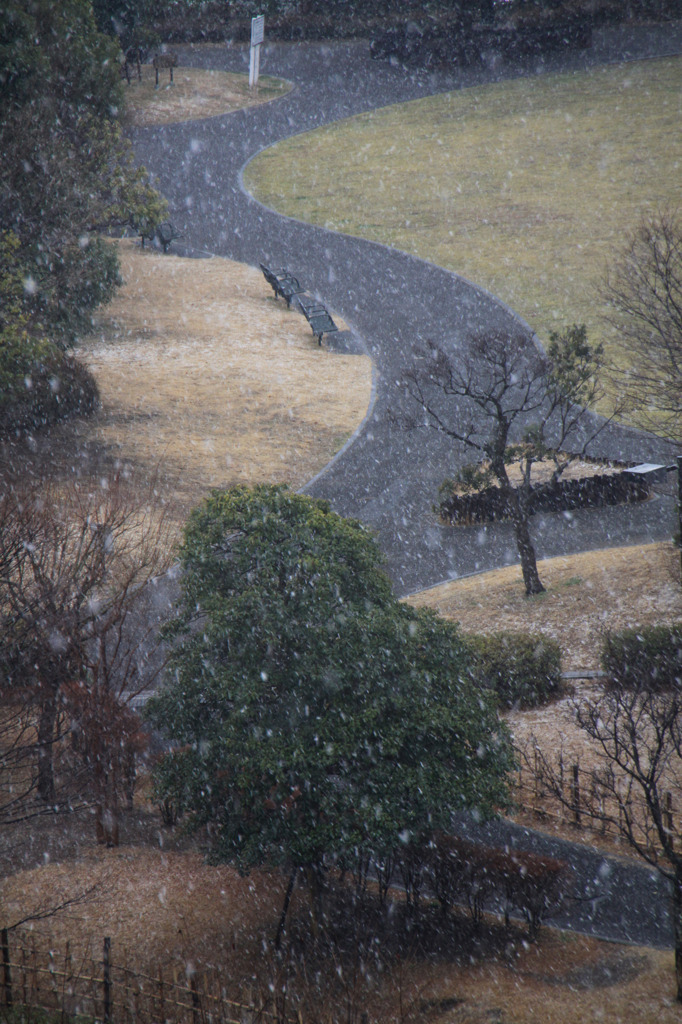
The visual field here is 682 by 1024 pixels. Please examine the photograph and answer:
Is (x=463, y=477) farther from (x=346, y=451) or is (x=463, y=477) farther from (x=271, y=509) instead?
(x=271, y=509)

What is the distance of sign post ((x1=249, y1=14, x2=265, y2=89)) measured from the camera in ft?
178

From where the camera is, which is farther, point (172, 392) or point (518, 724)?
point (172, 392)

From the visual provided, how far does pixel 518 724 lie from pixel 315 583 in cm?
653

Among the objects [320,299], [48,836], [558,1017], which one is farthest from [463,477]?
[320,299]

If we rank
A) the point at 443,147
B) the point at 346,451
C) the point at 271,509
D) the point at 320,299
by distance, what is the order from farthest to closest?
the point at 443,147 → the point at 320,299 → the point at 346,451 → the point at 271,509

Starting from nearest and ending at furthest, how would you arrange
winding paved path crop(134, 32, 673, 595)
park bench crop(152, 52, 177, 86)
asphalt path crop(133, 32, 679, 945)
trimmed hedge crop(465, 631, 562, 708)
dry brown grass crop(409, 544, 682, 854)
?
asphalt path crop(133, 32, 679, 945) → dry brown grass crop(409, 544, 682, 854) → trimmed hedge crop(465, 631, 562, 708) → winding paved path crop(134, 32, 673, 595) → park bench crop(152, 52, 177, 86)

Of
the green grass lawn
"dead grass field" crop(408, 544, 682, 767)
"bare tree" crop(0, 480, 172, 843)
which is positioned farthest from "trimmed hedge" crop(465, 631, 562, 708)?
the green grass lawn

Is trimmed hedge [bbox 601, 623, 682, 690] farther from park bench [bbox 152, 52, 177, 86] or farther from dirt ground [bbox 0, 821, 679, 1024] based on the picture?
park bench [bbox 152, 52, 177, 86]

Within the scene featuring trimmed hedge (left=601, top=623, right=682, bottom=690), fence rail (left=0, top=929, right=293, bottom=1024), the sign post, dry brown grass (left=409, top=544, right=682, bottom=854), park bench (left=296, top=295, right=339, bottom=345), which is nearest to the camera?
fence rail (left=0, top=929, right=293, bottom=1024)

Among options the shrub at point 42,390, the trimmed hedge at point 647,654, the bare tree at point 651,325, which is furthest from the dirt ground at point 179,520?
the bare tree at point 651,325

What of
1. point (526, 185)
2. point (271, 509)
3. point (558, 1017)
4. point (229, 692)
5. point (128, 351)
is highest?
point (526, 185)

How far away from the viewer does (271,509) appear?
11008mm

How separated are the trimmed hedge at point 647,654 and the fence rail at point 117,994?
831 cm

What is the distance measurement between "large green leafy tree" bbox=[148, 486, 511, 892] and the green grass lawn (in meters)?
27.7
